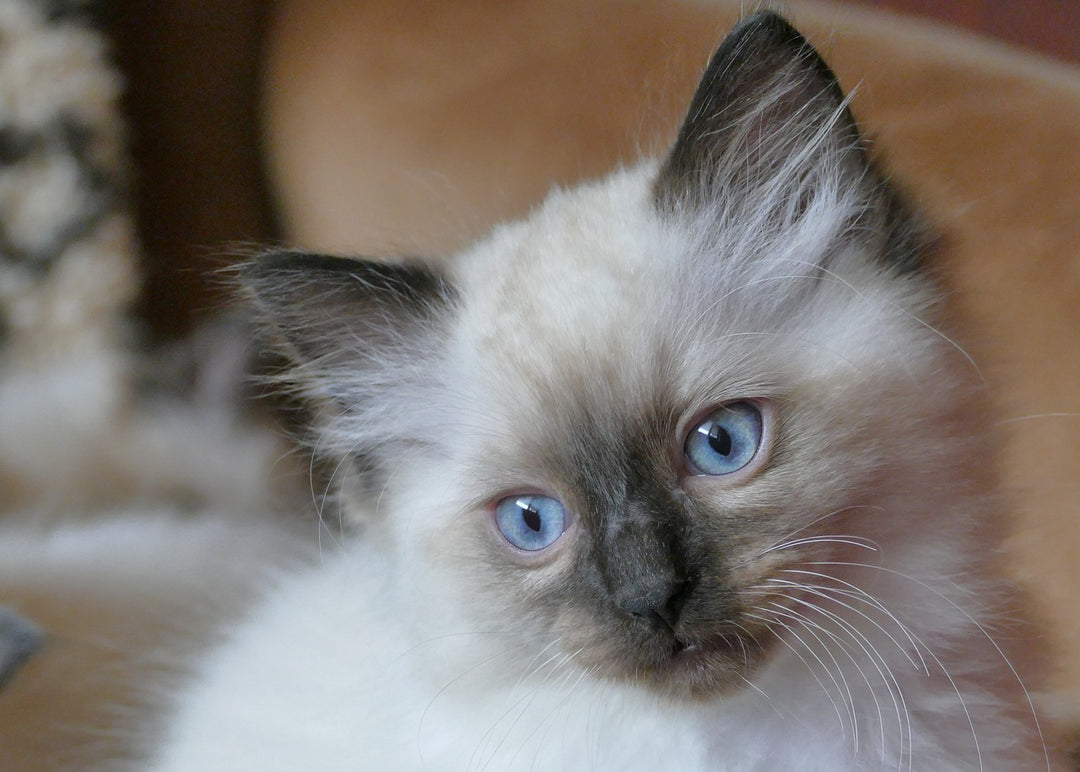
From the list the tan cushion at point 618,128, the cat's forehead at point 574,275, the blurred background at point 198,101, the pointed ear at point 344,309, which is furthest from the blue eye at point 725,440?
the blurred background at point 198,101

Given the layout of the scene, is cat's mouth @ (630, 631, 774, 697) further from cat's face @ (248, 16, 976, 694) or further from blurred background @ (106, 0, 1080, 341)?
blurred background @ (106, 0, 1080, 341)

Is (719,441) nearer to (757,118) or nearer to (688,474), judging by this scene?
(688,474)

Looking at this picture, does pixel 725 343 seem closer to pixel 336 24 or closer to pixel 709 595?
pixel 709 595

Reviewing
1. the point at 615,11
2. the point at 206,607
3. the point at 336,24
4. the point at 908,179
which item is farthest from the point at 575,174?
Result: the point at 206,607

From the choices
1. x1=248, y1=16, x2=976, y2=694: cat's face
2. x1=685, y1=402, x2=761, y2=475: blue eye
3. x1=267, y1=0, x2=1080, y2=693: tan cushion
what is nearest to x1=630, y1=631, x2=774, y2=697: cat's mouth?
x1=248, y1=16, x2=976, y2=694: cat's face

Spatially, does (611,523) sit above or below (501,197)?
below

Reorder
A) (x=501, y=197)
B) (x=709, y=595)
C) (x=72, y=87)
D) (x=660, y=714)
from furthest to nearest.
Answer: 1. (x=501, y=197)
2. (x=72, y=87)
3. (x=660, y=714)
4. (x=709, y=595)

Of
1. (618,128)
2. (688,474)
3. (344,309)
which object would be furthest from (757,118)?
(618,128)

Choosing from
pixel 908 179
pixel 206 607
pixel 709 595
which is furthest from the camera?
pixel 206 607

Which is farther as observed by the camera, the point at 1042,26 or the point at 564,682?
the point at 1042,26
